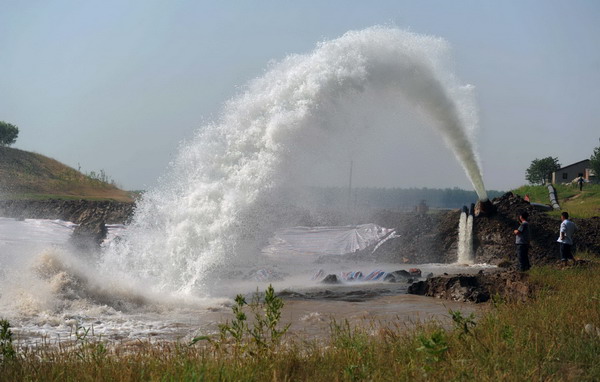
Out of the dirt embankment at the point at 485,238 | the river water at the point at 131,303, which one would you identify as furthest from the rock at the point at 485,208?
the river water at the point at 131,303

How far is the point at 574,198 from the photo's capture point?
1640 inches

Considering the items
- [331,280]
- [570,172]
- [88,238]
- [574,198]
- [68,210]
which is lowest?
[331,280]

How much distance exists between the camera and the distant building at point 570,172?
2495 inches

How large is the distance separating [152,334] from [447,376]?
18.7 ft

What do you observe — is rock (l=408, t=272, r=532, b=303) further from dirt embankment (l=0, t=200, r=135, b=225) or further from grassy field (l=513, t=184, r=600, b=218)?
dirt embankment (l=0, t=200, r=135, b=225)

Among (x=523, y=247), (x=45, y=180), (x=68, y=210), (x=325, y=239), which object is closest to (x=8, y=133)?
(x=45, y=180)

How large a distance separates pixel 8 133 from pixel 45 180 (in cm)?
2237

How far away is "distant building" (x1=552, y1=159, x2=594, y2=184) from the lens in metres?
63.4

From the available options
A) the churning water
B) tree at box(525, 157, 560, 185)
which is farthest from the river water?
tree at box(525, 157, 560, 185)

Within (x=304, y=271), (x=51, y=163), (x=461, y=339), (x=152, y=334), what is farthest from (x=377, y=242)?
(x=51, y=163)

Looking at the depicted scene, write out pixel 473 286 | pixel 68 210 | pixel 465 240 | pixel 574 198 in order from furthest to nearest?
pixel 574 198 → pixel 68 210 → pixel 465 240 → pixel 473 286

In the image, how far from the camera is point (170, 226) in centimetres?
1428

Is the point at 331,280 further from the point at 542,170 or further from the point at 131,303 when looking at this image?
the point at 542,170

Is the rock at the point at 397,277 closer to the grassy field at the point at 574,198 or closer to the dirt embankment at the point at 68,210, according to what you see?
the grassy field at the point at 574,198
